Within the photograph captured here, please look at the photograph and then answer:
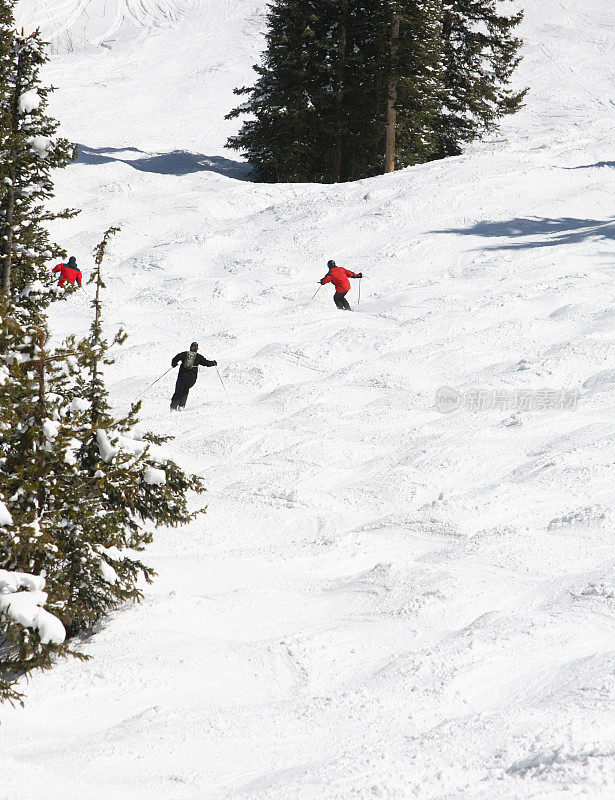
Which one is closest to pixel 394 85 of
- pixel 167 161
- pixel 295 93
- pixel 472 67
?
pixel 295 93

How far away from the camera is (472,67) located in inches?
1304

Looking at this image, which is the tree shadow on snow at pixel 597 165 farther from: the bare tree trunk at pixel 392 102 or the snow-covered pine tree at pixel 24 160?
the snow-covered pine tree at pixel 24 160

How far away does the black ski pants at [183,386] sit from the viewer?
528 inches

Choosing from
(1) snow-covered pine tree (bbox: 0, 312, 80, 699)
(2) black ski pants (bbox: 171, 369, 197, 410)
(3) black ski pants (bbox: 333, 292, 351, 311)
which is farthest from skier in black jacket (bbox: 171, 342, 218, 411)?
(1) snow-covered pine tree (bbox: 0, 312, 80, 699)

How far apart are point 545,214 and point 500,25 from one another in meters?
13.4

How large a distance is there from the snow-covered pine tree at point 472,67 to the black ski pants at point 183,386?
23.1 meters

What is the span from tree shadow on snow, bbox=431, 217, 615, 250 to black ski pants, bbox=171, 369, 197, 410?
11.6 metres

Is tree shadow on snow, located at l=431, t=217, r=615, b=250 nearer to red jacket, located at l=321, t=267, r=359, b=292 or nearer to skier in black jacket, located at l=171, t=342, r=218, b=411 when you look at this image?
red jacket, located at l=321, t=267, r=359, b=292

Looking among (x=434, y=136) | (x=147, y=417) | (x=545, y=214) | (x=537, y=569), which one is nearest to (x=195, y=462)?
(x=147, y=417)

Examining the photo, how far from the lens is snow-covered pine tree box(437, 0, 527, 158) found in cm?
3262

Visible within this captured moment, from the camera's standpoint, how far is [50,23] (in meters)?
64.0

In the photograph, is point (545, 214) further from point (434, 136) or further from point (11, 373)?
point (11, 373)

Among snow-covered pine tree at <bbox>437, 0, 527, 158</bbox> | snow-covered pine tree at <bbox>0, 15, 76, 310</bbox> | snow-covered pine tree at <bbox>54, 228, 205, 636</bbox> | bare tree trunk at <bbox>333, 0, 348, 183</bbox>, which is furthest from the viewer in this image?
snow-covered pine tree at <bbox>437, 0, 527, 158</bbox>

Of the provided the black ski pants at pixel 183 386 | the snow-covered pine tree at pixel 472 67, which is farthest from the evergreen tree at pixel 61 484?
the snow-covered pine tree at pixel 472 67
